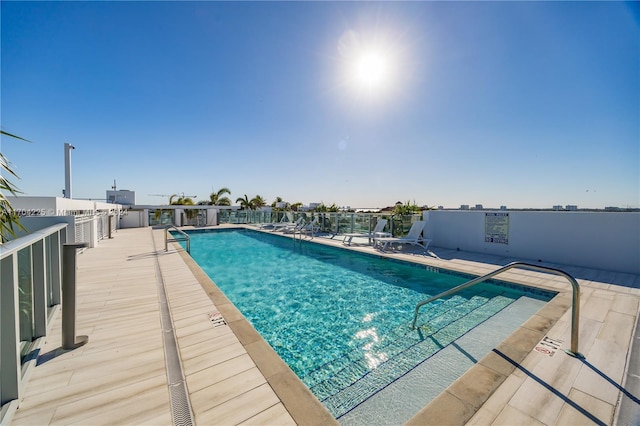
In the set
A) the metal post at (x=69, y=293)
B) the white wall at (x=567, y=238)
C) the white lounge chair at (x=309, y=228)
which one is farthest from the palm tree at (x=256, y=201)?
the metal post at (x=69, y=293)

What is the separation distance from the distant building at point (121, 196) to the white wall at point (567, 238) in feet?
86.1

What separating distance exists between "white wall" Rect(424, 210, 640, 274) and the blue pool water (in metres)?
2.67

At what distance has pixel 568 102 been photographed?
8680mm

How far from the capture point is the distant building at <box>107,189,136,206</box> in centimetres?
2203

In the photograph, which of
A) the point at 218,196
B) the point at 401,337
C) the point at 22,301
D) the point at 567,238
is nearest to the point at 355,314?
the point at 401,337

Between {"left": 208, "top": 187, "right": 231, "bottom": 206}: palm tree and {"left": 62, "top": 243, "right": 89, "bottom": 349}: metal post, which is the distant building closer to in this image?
A: {"left": 208, "top": 187, "right": 231, "bottom": 206}: palm tree

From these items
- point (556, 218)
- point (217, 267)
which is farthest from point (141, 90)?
point (556, 218)

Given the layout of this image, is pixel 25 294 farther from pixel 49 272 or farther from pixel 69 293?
pixel 49 272

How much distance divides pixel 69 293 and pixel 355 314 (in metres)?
3.66

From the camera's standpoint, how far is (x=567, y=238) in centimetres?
609

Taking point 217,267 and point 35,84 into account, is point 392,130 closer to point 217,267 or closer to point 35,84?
point 217,267

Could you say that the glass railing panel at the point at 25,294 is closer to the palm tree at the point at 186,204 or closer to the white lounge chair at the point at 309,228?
the white lounge chair at the point at 309,228

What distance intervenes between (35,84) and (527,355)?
551 inches

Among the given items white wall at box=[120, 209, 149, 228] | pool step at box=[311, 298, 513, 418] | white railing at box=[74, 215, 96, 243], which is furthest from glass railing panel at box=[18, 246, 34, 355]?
white wall at box=[120, 209, 149, 228]
